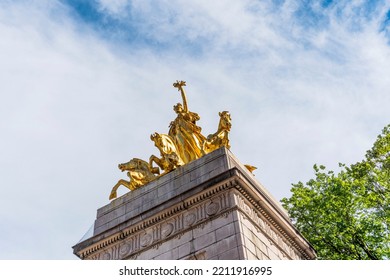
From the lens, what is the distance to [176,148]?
1395 centimetres

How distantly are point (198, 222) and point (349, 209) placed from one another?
40.4ft

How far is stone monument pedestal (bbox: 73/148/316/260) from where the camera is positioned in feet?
34.7

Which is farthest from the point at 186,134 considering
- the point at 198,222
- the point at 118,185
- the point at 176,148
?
the point at 198,222

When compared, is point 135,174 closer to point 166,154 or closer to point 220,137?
point 166,154

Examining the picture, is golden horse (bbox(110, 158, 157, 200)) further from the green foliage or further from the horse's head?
the green foliage

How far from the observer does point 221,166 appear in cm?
1196

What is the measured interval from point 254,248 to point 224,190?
58.2 inches

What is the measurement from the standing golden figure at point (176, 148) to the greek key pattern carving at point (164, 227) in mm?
1776

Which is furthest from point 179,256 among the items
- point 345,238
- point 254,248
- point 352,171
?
point 352,171

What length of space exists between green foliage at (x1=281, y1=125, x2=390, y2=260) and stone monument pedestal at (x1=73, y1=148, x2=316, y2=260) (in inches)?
316

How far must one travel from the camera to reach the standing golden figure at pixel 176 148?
13.5 metres

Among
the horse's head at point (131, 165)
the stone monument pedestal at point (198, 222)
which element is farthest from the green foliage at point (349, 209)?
the horse's head at point (131, 165)

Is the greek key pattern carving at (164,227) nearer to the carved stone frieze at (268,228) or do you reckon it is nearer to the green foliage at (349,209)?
the carved stone frieze at (268,228)
